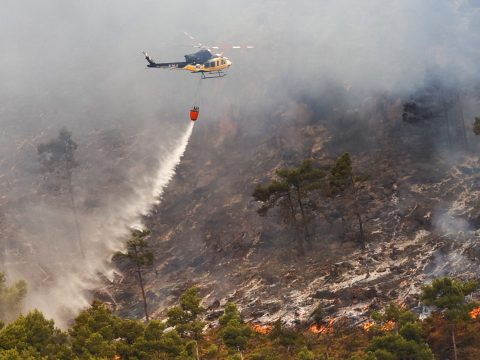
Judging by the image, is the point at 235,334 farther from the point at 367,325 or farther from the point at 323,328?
the point at 367,325

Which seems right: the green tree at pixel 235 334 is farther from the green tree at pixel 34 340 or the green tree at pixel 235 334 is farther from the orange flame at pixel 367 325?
the green tree at pixel 34 340

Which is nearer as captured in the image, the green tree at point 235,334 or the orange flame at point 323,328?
the green tree at point 235,334

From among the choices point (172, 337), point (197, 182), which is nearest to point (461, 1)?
point (197, 182)

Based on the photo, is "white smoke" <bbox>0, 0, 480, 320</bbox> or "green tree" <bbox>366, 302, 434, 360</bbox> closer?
"green tree" <bbox>366, 302, 434, 360</bbox>

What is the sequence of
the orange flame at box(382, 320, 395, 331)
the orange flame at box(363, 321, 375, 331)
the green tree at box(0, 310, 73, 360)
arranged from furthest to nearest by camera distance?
the orange flame at box(363, 321, 375, 331)
the orange flame at box(382, 320, 395, 331)
the green tree at box(0, 310, 73, 360)

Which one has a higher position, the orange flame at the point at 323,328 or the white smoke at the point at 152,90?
the white smoke at the point at 152,90

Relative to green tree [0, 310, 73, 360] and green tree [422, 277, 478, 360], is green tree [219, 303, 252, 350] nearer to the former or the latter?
green tree [0, 310, 73, 360]

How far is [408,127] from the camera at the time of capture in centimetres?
7756

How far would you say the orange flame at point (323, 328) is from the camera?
155 ft

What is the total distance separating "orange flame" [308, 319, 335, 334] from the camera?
47109mm

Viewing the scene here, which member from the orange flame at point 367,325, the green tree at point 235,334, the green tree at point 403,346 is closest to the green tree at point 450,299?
the green tree at point 403,346

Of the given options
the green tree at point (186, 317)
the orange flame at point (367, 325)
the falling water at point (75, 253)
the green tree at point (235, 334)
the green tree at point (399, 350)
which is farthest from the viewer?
the falling water at point (75, 253)

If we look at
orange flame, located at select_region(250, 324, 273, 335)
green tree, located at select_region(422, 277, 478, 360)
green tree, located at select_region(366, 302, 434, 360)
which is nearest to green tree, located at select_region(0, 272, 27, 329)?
orange flame, located at select_region(250, 324, 273, 335)

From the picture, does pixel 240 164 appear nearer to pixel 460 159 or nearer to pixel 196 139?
pixel 196 139
